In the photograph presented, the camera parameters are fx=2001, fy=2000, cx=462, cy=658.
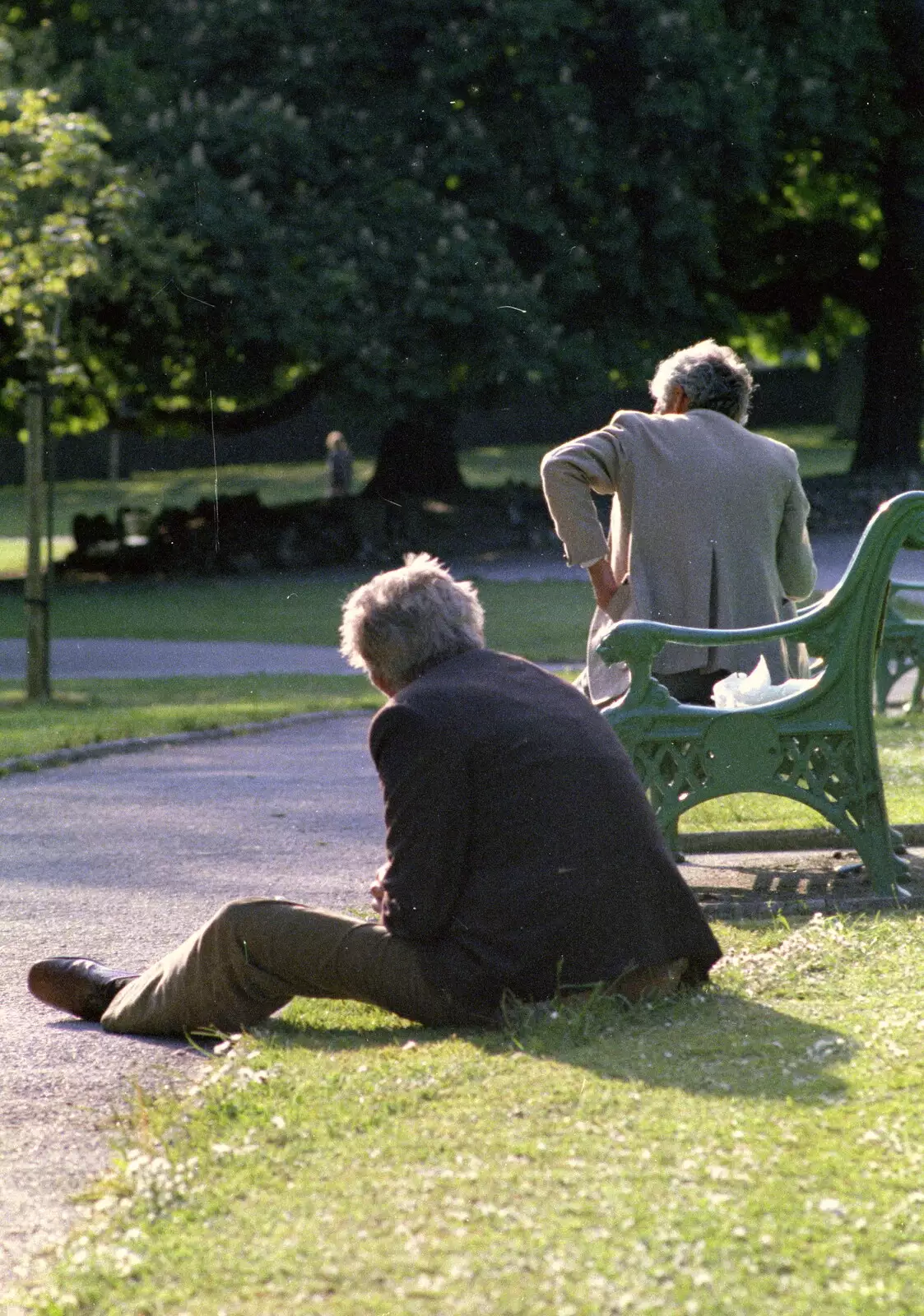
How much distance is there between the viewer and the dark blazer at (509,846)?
440 centimetres

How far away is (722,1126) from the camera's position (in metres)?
3.75

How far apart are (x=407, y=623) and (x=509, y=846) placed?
564 millimetres

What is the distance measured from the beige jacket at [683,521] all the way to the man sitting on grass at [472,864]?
4.59 feet

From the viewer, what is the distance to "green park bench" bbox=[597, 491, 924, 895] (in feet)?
18.9

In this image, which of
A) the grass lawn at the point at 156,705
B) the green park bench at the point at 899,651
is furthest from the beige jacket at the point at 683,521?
the grass lawn at the point at 156,705

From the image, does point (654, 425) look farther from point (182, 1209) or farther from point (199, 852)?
point (182, 1209)

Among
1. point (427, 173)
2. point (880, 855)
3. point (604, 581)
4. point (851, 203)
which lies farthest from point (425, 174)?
point (880, 855)

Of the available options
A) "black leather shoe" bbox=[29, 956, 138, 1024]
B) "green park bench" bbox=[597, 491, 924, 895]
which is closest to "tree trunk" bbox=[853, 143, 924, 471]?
"green park bench" bbox=[597, 491, 924, 895]

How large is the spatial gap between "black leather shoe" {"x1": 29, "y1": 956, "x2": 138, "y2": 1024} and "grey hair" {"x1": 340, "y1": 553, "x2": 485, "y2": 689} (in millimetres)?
1154

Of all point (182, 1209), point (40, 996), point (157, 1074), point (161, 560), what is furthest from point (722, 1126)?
point (161, 560)

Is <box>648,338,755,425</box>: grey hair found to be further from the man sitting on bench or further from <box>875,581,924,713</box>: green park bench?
<box>875,581,924,713</box>: green park bench

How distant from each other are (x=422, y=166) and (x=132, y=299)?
155 inches

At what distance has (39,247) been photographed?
45.2 ft

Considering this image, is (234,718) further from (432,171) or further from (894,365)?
(894,365)
